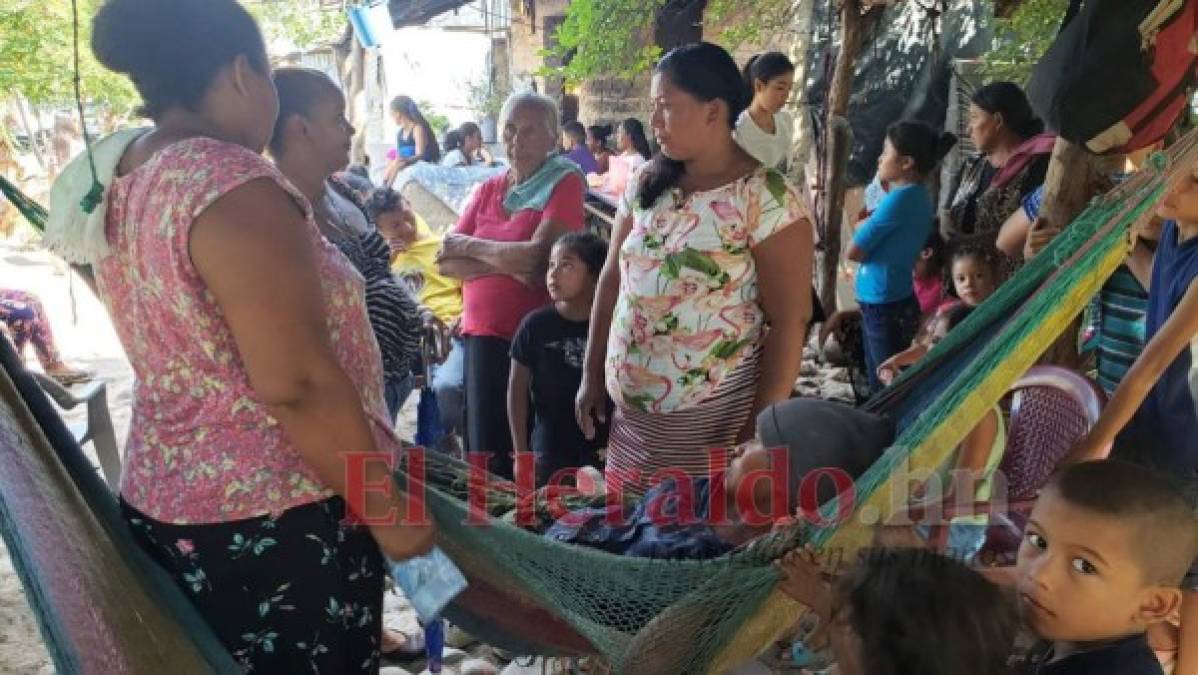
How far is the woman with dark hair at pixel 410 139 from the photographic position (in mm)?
6523

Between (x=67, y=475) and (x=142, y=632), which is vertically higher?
(x=67, y=475)

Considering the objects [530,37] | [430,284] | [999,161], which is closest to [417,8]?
[530,37]

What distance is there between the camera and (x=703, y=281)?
1.75 metres

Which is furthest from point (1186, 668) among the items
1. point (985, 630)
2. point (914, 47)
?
point (914, 47)

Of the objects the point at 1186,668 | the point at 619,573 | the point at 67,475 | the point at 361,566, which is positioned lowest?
the point at 1186,668

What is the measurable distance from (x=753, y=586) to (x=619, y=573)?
0.20 meters

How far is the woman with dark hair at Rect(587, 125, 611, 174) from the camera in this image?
288 inches

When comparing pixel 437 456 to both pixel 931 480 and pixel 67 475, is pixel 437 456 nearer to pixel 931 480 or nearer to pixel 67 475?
pixel 67 475

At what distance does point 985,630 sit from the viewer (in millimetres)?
1011

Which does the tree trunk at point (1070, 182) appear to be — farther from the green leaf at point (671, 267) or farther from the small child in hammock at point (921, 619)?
the small child in hammock at point (921, 619)

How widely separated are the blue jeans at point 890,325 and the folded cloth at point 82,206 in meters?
2.78

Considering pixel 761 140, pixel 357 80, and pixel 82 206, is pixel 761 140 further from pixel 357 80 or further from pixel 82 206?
pixel 357 80

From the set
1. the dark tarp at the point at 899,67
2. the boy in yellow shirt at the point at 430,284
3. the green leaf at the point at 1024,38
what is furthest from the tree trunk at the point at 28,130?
the green leaf at the point at 1024,38

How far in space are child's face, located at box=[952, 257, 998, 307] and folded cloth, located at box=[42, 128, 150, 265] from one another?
7.88ft
